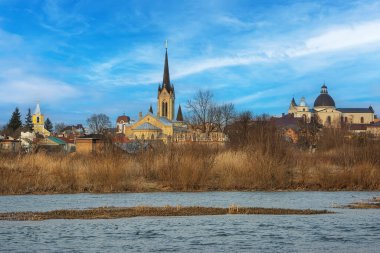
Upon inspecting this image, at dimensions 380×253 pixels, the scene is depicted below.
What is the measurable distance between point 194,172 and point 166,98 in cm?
13360

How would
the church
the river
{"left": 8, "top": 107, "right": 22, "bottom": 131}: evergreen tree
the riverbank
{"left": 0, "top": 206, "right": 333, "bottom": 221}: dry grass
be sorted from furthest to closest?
{"left": 8, "top": 107, "right": 22, "bottom": 131}: evergreen tree < the church < the riverbank < {"left": 0, "top": 206, "right": 333, "bottom": 221}: dry grass < the river

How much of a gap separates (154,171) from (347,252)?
27624 millimetres

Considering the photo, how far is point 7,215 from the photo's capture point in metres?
25.0

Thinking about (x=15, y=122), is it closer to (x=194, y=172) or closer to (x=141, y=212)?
(x=194, y=172)

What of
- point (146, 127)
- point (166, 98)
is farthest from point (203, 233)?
point (166, 98)

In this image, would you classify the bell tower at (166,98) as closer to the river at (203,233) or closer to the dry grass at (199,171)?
the dry grass at (199,171)

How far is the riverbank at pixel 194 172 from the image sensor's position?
40344 mm

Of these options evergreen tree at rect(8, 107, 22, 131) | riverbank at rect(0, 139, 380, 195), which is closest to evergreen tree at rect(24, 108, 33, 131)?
evergreen tree at rect(8, 107, 22, 131)

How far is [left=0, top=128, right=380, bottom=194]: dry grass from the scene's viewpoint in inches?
1590

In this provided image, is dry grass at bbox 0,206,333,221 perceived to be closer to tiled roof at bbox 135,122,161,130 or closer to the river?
the river

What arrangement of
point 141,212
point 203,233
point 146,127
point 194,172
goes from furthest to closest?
point 146,127
point 194,172
point 141,212
point 203,233

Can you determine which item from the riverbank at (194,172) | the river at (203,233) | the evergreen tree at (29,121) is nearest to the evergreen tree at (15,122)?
the evergreen tree at (29,121)

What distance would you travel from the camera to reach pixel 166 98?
174m

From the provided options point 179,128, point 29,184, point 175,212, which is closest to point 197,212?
point 175,212
